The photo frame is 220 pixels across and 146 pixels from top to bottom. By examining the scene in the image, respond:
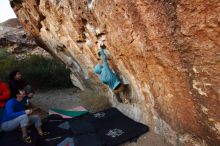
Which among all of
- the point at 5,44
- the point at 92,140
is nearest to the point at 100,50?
the point at 92,140

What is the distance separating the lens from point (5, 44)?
1554 cm

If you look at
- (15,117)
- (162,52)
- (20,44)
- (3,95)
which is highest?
(20,44)

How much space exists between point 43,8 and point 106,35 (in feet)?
8.85

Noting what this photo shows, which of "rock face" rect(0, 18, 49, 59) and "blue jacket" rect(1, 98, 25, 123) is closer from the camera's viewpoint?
"blue jacket" rect(1, 98, 25, 123)

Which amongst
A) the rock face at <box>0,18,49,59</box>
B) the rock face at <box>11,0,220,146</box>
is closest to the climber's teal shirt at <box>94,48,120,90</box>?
the rock face at <box>11,0,220,146</box>

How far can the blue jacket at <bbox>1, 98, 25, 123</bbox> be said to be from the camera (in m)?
5.46

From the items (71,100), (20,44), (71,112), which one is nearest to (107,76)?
(71,112)

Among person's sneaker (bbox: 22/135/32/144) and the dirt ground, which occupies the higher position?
the dirt ground

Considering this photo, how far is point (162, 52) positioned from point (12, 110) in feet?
10.1

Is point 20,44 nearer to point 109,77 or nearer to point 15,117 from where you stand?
point 15,117

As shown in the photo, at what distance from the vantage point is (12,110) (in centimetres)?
548

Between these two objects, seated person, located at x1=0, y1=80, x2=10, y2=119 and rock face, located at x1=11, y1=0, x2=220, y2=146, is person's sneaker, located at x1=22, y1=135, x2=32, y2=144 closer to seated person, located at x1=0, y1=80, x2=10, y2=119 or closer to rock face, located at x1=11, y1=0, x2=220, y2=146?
seated person, located at x1=0, y1=80, x2=10, y2=119

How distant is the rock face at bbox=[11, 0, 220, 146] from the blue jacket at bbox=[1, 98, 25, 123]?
1.90 meters

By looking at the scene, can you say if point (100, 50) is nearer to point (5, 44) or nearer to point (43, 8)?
point (43, 8)
